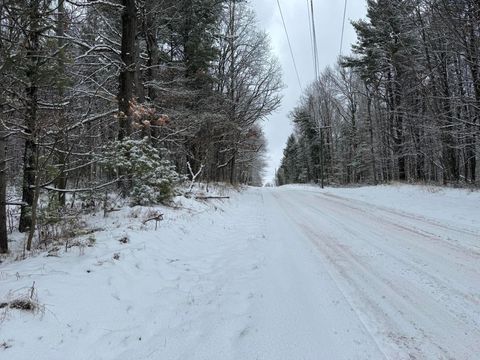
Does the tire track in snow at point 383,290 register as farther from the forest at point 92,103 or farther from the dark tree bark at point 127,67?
the dark tree bark at point 127,67

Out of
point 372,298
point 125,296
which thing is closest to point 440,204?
point 372,298

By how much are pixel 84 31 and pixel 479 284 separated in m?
11.5

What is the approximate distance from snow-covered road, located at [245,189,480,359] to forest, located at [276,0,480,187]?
8.91 meters

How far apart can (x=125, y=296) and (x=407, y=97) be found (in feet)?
73.9

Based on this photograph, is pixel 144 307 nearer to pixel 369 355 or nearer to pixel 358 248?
pixel 369 355

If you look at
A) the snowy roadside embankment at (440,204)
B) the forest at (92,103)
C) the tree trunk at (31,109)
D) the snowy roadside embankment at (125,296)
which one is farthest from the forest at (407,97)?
the tree trunk at (31,109)

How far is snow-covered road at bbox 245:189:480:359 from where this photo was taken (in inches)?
119

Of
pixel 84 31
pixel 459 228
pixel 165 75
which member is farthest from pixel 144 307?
pixel 165 75

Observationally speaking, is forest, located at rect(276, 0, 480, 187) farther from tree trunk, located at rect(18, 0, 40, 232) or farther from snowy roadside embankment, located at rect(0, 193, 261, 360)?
tree trunk, located at rect(18, 0, 40, 232)

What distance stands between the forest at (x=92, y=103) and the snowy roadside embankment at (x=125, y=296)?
5.52ft

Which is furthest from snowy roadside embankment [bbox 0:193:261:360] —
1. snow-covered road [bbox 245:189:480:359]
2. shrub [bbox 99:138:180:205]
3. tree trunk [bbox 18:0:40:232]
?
tree trunk [bbox 18:0:40:232]

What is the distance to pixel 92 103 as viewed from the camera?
9.87 m

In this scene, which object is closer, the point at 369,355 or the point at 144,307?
the point at 369,355

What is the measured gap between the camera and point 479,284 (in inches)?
168
